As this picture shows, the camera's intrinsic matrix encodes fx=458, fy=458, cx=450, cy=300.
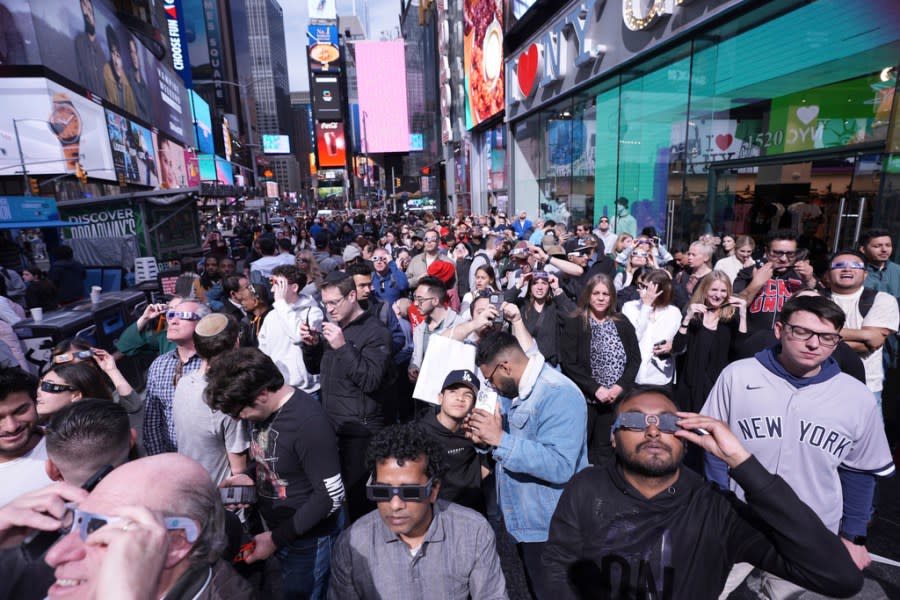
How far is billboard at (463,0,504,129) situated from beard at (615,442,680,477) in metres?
23.4

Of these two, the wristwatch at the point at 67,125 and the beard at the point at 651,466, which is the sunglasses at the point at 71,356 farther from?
the wristwatch at the point at 67,125

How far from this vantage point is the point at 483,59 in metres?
25.0

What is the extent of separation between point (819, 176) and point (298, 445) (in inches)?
354

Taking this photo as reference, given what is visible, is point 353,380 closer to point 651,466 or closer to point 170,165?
point 651,466

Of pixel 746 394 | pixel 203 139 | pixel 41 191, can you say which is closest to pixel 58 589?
pixel 746 394

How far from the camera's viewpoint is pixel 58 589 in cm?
106

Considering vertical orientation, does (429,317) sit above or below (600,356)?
above

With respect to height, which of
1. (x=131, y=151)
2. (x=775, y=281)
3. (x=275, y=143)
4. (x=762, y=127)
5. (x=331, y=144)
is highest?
(x=275, y=143)

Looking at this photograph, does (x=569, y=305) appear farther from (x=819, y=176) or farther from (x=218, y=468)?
(x=819, y=176)

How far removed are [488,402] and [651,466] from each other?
3.03 ft

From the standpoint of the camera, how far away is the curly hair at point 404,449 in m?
2.07

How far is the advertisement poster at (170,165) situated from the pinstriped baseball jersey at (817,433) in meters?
38.1

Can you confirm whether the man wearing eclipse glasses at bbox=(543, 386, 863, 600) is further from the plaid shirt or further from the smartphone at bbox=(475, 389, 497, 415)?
the plaid shirt

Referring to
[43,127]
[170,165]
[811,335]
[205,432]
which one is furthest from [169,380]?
[170,165]
